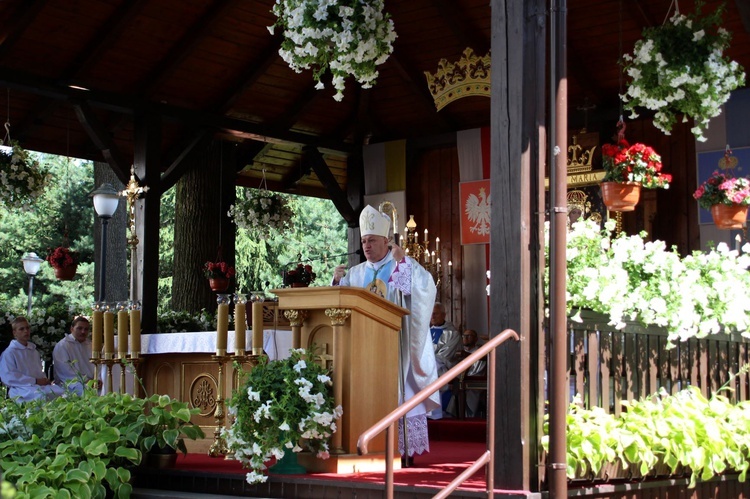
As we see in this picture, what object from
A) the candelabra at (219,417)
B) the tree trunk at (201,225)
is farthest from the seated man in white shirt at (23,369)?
the candelabra at (219,417)

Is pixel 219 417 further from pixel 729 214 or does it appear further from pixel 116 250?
pixel 116 250

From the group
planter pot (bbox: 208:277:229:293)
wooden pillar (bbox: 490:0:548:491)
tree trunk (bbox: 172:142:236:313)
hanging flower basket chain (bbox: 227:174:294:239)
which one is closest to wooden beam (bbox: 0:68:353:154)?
tree trunk (bbox: 172:142:236:313)

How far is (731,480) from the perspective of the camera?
734cm

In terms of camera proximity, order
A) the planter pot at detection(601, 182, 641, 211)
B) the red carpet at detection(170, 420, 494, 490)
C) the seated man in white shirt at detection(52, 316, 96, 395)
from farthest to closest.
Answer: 1. the seated man in white shirt at detection(52, 316, 96, 395)
2. the planter pot at detection(601, 182, 641, 211)
3. the red carpet at detection(170, 420, 494, 490)

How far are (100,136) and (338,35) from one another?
4.92 metres

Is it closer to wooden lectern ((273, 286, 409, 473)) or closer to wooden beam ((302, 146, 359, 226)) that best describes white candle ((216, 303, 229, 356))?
wooden lectern ((273, 286, 409, 473))

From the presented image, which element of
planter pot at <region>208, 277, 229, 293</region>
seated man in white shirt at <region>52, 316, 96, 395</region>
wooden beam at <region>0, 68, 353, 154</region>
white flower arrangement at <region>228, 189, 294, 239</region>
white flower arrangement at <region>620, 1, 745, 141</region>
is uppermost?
wooden beam at <region>0, 68, 353, 154</region>

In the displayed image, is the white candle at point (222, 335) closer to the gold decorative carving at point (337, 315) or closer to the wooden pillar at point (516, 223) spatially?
the gold decorative carving at point (337, 315)

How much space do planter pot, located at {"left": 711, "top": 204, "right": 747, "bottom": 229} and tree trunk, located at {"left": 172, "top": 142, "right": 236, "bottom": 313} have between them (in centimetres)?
623

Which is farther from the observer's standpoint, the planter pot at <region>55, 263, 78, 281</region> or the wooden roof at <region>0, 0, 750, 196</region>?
the planter pot at <region>55, 263, 78, 281</region>

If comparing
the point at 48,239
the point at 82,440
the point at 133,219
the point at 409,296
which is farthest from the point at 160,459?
the point at 48,239

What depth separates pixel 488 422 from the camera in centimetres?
558

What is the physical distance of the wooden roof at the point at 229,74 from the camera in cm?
1123

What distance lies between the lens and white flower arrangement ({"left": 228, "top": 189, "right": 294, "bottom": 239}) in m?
13.0
